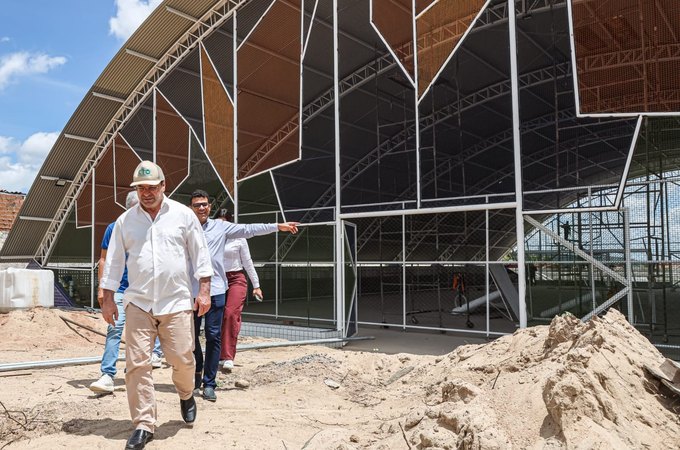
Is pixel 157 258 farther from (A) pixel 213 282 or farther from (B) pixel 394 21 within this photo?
(B) pixel 394 21

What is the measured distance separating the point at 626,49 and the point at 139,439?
38.8 feet

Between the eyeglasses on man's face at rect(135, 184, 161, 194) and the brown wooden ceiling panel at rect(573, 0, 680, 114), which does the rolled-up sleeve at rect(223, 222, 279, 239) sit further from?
the brown wooden ceiling panel at rect(573, 0, 680, 114)

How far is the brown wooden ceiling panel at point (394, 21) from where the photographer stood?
10.5 meters

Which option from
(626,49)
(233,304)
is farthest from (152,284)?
(626,49)

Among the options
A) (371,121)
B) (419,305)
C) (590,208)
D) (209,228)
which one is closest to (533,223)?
(590,208)

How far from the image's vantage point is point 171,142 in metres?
15.0

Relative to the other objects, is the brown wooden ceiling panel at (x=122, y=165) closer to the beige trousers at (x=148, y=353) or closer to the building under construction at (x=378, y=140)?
the building under construction at (x=378, y=140)

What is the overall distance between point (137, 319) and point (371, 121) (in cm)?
1754

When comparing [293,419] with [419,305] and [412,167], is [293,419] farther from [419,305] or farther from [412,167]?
[412,167]

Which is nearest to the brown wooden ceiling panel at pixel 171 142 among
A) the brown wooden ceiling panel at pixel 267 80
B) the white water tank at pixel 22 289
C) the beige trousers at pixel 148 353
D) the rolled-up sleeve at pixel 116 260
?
the brown wooden ceiling panel at pixel 267 80

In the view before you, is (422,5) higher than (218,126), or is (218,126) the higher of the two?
(422,5)

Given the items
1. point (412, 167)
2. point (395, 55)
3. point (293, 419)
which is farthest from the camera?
point (412, 167)

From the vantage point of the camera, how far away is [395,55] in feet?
33.7

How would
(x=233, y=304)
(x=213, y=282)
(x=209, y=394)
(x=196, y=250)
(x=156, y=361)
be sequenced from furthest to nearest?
(x=156, y=361) < (x=233, y=304) < (x=213, y=282) < (x=209, y=394) < (x=196, y=250)
